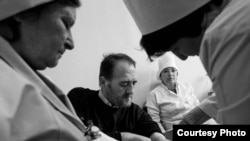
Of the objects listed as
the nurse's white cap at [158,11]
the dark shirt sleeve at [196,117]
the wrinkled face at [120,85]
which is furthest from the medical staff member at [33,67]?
the wrinkled face at [120,85]

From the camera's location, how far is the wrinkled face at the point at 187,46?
87 cm

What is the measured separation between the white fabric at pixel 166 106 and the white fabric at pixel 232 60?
6.73 feet

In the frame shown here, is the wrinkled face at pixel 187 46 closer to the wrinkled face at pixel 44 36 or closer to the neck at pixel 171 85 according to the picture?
the wrinkled face at pixel 44 36

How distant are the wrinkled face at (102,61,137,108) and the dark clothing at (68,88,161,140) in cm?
5

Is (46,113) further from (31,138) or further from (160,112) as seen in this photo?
(160,112)

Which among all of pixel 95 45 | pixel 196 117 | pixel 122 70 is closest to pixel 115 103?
pixel 122 70

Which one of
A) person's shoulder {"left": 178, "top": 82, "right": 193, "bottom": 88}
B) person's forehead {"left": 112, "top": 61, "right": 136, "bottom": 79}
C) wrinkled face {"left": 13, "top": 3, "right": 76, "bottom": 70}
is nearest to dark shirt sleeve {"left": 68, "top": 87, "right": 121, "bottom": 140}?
person's forehead {"left": 112, "top": 61, "right": 136, "bottom": 79}

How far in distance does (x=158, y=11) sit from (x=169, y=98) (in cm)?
205

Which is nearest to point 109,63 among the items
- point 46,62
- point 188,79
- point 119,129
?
point 119,129

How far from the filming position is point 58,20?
726 millimetres

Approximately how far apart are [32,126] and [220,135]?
43 cm

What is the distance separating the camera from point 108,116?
1717 millimetres

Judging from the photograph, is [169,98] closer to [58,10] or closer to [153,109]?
[153,109]

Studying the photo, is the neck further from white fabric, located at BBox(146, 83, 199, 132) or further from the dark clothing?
the dark clothing
